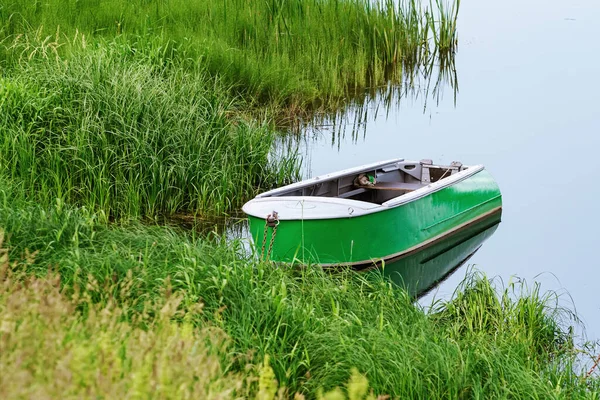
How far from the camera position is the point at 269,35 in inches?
551

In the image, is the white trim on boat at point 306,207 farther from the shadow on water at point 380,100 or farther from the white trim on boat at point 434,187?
the shadow on water at point 380,100

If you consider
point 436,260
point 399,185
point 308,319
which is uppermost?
point 308,319

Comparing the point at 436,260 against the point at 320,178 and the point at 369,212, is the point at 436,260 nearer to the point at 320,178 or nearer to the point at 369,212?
the point at 320,178

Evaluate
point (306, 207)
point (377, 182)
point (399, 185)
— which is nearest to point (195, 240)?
point (306, 207)

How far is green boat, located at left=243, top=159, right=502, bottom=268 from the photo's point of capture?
7586 mm

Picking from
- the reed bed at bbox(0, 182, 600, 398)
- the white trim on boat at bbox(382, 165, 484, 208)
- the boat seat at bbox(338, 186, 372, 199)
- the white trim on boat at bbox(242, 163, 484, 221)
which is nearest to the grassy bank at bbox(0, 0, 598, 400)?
the reed bed at bbox(0, 182, 600, 398)

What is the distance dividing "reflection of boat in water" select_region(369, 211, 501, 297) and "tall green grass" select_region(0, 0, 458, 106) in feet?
11.9

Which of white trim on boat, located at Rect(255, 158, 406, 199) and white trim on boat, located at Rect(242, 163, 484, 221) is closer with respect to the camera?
white trim on boat, located at Rect(242, 163, 484, 221)

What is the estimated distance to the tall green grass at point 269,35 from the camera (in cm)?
1142

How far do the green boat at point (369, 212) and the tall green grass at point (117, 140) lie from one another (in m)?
1.17

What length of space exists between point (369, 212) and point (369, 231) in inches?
7.5

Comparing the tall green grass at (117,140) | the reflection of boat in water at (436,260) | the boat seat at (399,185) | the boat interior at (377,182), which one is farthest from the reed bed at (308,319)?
the boat seat at (399,185)

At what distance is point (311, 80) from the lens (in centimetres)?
1405

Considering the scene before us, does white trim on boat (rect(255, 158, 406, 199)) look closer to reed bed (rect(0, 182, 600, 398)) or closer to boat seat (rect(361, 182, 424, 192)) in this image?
boat seat (rect(361, 182, 424, 192))
